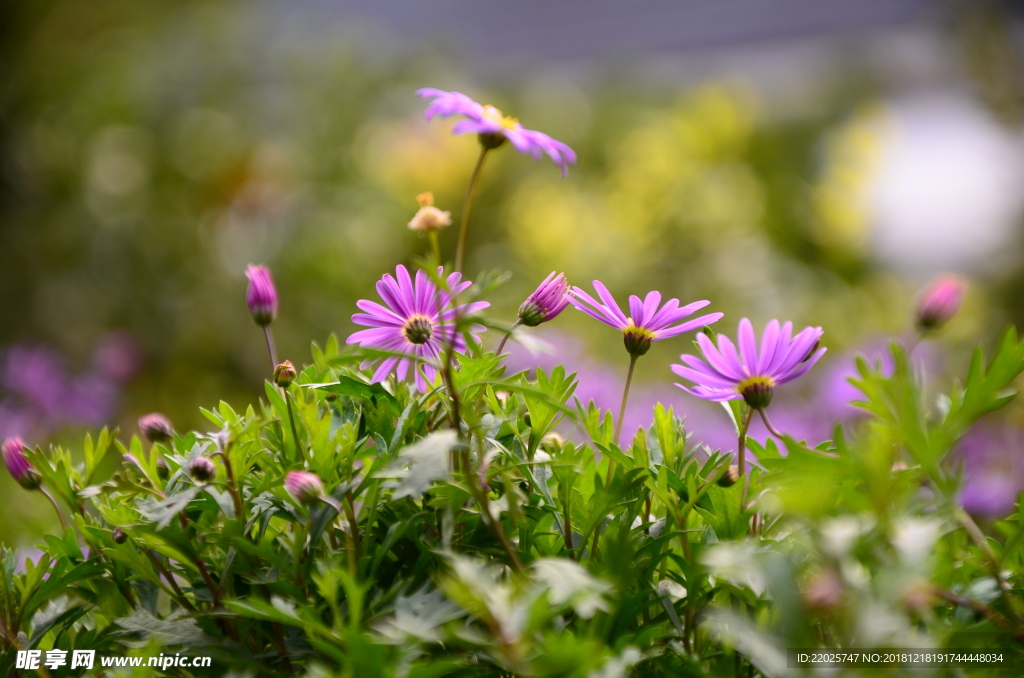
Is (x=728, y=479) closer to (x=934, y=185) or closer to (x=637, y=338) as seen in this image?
(x=637, y=338)

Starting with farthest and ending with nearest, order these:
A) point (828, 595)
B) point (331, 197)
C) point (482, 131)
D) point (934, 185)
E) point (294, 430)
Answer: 1. point (934, 185)
2. point (331, 197)
3. point (482, 131)
4. point (294, 430)
5. point (828, 595)

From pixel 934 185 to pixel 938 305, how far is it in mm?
5783

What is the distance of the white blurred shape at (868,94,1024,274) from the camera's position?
15.8 ft

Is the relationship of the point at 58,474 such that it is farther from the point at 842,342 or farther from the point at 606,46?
the point at 606,46

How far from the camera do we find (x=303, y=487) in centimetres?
39

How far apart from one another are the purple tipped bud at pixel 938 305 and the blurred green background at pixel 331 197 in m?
1.32

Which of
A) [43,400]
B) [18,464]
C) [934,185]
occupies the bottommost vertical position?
[18,464]

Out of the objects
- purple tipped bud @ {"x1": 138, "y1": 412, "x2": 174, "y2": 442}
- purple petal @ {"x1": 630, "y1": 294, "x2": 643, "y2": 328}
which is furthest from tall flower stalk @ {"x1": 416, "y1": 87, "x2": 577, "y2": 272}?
purple tipped bud @ {"x1": 138, "y1": 412, "x2": 174, "y2": 442}

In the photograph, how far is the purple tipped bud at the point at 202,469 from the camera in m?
0.42

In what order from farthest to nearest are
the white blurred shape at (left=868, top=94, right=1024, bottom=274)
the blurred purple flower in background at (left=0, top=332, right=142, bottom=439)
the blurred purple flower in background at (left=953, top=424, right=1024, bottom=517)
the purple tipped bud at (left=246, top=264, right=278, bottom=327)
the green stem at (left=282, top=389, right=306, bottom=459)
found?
the white blurred shape at (left=868, top=94, right=1024, bottom=274) → the blurred purple flower in background at (left=0, top=332, right=142, bottom=439) → the blurred purple flower in background at (left=953, top=424, right=1024, bottom=517) → the purple tipped bud at (left=246, top=264, right=278, bottom=327) → the green stem at (left=282, top=389, right=306, bottom=459)

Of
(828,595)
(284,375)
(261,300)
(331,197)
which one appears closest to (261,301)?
(261,300)

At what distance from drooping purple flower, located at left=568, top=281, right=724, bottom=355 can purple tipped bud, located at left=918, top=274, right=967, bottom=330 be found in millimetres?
195

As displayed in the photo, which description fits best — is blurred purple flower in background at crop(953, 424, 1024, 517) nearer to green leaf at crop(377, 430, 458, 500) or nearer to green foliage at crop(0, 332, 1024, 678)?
green foliage at crop(0, 332, 1024, 678)

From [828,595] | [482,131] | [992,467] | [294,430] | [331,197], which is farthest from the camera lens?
[331,197]
